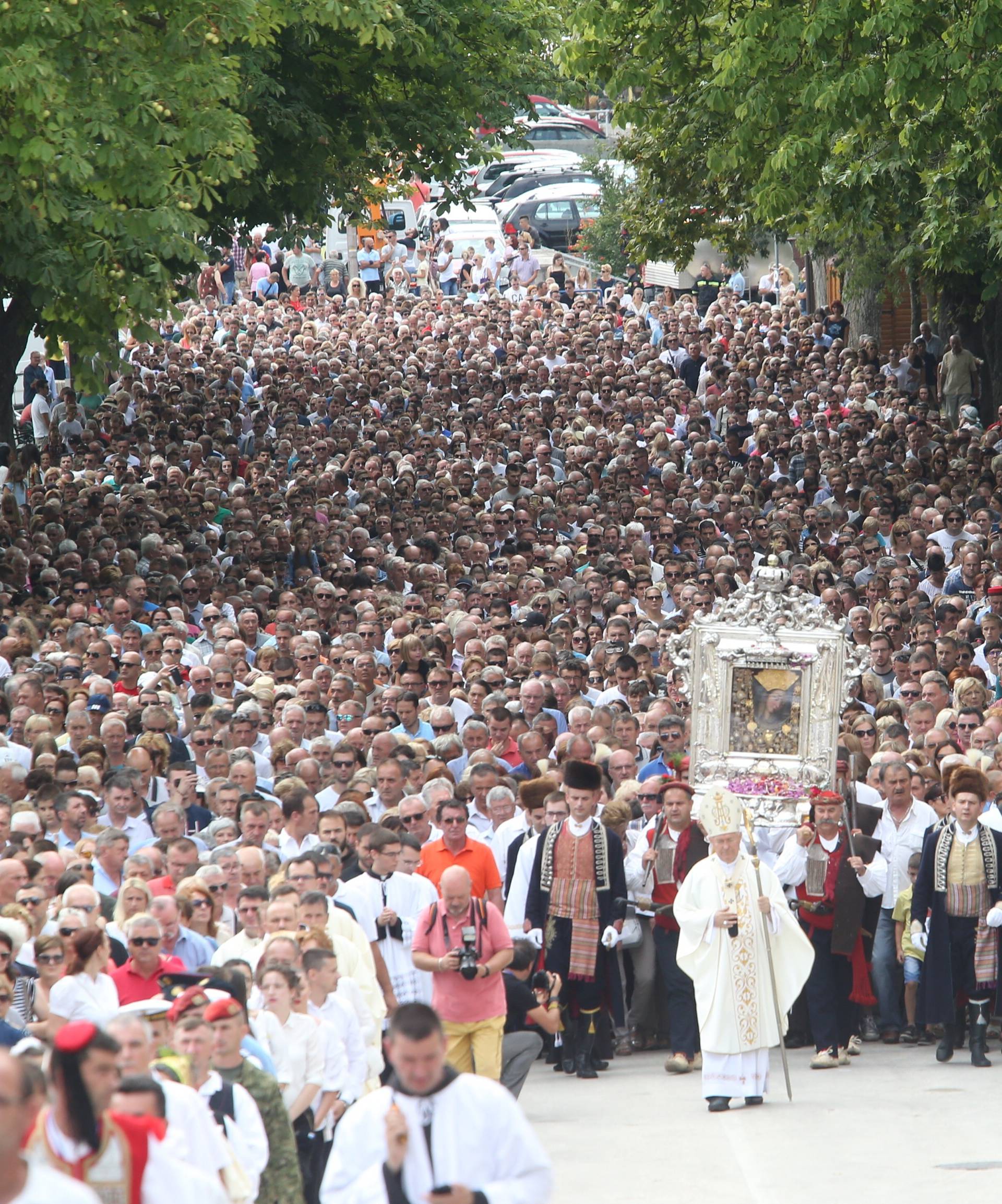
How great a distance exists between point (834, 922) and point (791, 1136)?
6.47ft

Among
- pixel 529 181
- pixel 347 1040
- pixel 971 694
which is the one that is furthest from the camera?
pixel 529 181

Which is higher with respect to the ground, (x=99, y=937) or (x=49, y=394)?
(x=49, y=394)

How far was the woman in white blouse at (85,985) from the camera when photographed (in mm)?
9164

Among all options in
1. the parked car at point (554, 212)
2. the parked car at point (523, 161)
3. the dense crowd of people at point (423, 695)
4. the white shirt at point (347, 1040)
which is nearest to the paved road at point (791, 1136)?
the dense crowd of people at point (423, 695)

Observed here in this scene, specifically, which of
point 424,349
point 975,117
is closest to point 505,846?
point 975,117

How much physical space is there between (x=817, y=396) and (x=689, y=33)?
7.80 m

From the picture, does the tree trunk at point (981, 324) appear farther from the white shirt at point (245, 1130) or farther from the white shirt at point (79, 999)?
the white shirt at point (245, 1130)

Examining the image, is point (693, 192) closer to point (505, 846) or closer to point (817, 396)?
point (817, 396)

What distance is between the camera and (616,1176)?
35.6ft

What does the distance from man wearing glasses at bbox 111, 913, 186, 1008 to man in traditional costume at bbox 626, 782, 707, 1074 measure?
4.13m

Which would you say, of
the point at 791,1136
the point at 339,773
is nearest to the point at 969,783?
the point at 791,1136

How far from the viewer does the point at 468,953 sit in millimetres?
10688

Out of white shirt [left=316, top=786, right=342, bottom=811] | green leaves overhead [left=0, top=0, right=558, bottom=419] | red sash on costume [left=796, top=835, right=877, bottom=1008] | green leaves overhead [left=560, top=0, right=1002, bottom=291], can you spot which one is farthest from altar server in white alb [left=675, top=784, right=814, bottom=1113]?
green leaves overhead [left=0, top=0, right=558, bottom=419]

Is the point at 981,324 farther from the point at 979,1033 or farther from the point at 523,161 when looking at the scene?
the point at 523,161
